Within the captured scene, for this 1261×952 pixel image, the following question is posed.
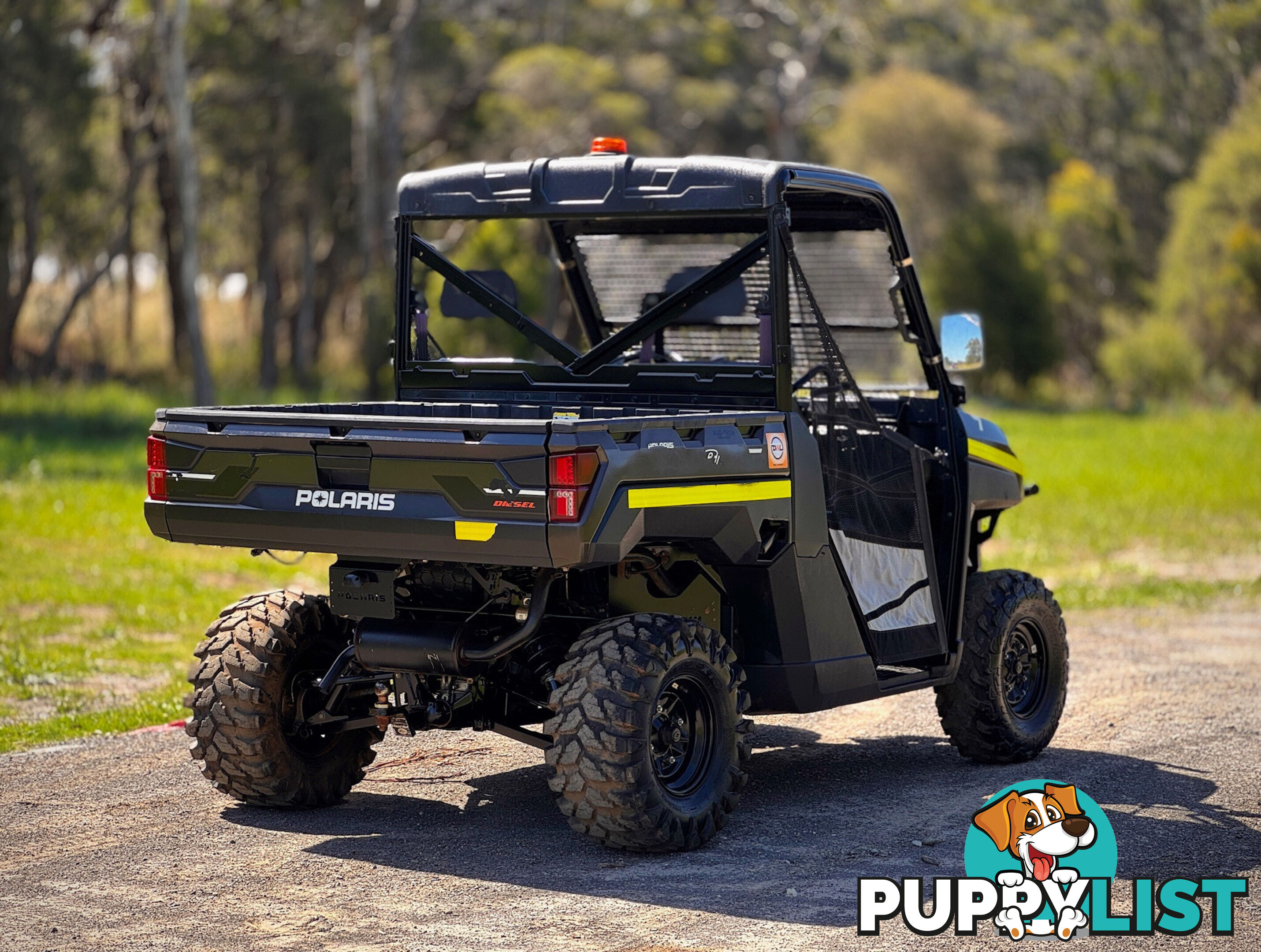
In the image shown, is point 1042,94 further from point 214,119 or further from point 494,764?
point 494,764

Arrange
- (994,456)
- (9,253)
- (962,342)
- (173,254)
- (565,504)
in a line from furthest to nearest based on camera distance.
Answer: (173,254) → (9,253) → (994,456) → (962,342) → (565,504)

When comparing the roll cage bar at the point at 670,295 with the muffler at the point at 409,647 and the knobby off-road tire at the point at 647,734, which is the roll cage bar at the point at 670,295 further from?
the muffler at the point at 409,647

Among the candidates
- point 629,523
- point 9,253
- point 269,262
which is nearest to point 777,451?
point 629,523

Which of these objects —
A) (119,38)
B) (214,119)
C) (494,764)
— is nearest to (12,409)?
(119,38)

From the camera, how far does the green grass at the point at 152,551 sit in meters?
9.77

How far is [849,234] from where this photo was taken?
8078mm

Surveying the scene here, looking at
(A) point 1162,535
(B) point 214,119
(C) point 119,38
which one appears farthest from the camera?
(B) point 214,119

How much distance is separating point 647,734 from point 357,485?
1.30m

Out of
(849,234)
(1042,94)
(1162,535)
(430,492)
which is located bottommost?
(1162,535)

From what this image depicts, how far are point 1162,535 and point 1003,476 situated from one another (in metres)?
10.3

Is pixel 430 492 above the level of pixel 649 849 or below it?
above

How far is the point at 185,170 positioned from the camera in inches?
1129

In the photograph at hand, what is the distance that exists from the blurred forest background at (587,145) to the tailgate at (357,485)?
23.5 metres

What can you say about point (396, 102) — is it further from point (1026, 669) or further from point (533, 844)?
point (533, 844)
